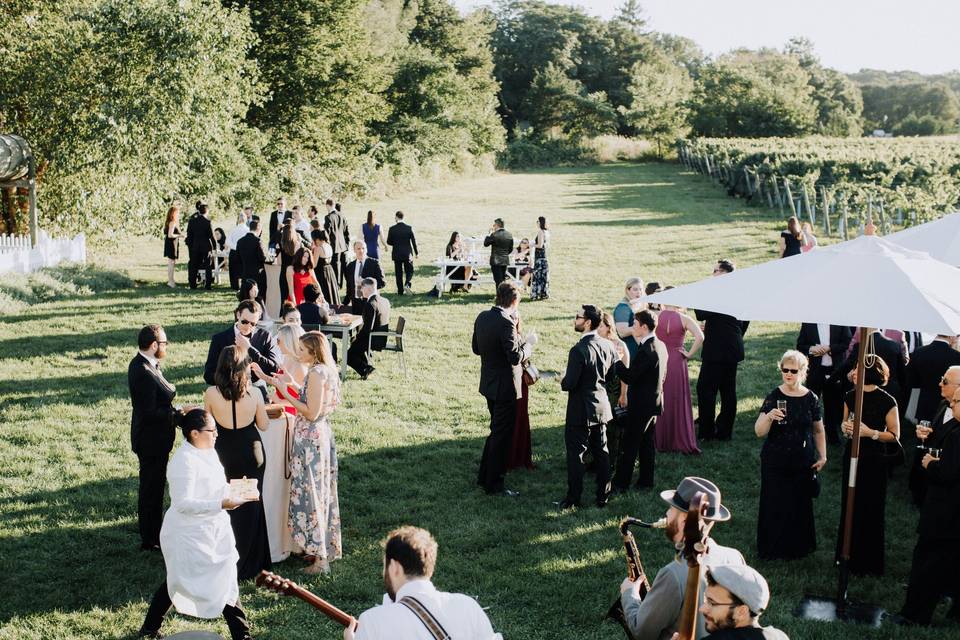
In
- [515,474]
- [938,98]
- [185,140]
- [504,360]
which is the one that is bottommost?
[515,474]

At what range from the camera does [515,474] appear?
9172 millimetres

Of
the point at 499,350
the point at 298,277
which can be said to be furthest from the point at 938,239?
the point at 298,277

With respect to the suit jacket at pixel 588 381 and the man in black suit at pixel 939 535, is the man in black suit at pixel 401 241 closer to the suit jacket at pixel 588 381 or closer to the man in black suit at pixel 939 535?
the suit jacket at pixel 588 381

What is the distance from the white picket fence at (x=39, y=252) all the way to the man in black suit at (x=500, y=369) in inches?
532

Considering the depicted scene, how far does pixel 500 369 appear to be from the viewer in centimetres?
834

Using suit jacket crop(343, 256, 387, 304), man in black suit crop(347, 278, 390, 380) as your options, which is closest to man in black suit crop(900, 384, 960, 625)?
man in black suit crop(347, 278, 390, 380)

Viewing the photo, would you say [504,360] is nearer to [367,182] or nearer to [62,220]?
[62,220]

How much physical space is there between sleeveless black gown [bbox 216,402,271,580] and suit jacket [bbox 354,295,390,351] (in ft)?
19.2

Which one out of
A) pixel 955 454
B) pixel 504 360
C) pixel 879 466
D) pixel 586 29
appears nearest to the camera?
pixel 955 454

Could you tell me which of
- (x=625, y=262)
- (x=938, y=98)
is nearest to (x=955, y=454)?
(x=625, y=262)

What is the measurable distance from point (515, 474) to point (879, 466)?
364 centimetres

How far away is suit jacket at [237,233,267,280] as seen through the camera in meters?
15.3

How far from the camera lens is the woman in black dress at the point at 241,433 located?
623 centimetres

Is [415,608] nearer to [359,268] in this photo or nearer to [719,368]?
[719,368]
